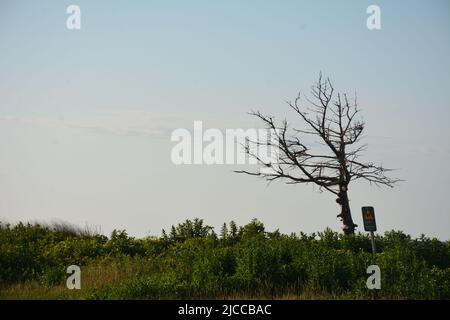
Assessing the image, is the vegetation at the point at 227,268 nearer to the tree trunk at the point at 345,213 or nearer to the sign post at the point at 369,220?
the sign post at the point at 369,220

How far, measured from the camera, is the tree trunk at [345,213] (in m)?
24.8

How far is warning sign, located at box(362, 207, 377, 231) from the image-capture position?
61.8ft

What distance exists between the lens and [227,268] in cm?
1748

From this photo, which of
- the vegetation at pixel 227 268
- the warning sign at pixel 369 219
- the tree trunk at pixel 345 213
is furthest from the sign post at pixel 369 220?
the tree trunk at pixel 345 213

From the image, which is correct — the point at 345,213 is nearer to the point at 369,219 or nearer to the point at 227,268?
the point at 369,219

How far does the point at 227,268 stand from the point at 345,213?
28.6 feet

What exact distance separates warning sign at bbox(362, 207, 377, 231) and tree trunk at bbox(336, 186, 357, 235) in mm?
5798

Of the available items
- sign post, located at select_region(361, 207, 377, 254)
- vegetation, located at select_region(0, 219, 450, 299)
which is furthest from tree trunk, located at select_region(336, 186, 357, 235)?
sign post, located at select_region(361, 207, 377, 254)

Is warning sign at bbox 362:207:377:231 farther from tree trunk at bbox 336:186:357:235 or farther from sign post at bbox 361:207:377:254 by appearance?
tree trunk at bbox 336:186:357:235

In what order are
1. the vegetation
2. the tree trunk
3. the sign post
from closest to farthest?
the vegetation < the sign post < the tree trunk

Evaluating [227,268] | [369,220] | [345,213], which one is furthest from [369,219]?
[345,213]

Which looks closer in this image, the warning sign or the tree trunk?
the warning sign

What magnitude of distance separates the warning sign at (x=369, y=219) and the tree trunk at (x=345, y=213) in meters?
5.80

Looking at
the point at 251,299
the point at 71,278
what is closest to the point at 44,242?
the point at 71,278
